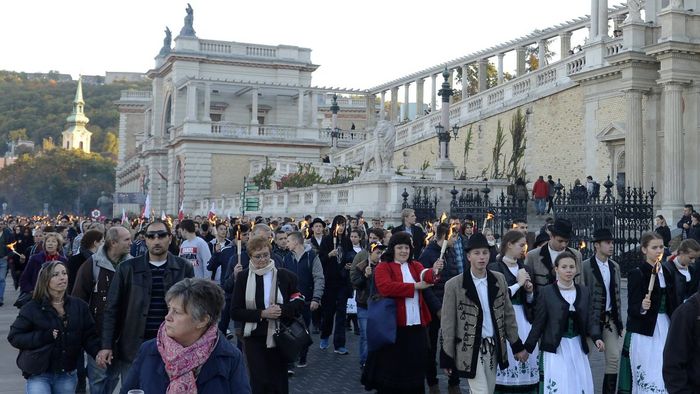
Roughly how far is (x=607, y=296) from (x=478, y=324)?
2.07m

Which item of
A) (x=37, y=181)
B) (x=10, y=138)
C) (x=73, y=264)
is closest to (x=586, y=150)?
(x=73, y=264)

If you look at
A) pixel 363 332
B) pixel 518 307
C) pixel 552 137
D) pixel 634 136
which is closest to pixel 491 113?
pixel 552 137

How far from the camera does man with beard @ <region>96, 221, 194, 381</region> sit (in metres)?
7.81

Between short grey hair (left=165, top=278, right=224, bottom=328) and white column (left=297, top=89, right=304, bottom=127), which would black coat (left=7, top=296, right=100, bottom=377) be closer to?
short grey hair (left=165, top=278, right=224, bottom=328)

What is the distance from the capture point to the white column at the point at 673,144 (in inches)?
1121

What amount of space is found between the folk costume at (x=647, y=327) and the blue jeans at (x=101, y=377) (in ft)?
15.2

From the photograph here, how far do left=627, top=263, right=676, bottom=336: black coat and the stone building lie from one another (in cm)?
4876

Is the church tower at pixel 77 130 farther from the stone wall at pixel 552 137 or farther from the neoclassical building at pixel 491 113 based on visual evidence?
the stone wall at pixel 552 137

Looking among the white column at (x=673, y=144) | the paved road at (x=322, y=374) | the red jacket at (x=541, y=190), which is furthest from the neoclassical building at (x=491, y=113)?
the paved road at (x=322, y=374)

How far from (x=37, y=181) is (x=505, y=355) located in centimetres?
Answer: 10109

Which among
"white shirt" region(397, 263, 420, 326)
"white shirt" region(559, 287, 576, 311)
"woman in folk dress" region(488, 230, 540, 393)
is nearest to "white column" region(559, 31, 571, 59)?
"woman in folk dress" region(488, 230, 540, 393)

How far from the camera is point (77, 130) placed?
161 meters

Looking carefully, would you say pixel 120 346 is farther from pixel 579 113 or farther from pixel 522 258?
pixel 579 113

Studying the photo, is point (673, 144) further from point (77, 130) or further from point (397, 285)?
point (77, 130)
